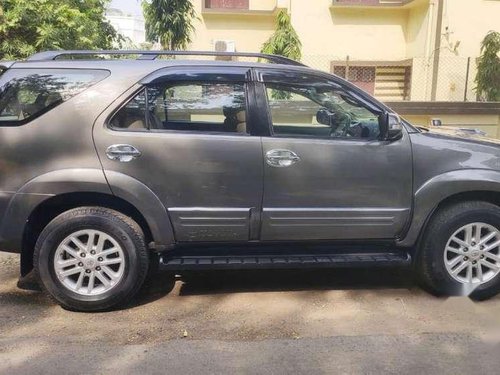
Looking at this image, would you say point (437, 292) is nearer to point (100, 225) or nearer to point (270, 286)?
point (270, 286)

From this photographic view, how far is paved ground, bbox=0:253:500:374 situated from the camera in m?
3.36

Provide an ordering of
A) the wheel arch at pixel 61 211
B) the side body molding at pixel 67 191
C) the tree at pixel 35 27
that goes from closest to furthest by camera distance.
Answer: the side body molding at pixel 67 191 → the wheel arch at pixel 61 211 → the tree at pixel 35 27

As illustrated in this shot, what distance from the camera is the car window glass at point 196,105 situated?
4.15m

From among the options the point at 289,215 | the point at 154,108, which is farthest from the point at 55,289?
the point at 289,215

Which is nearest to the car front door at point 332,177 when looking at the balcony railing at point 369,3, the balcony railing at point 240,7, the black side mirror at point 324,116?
the black side mirror at point 324,116

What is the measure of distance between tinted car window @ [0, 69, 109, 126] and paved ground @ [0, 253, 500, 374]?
4.90 ft

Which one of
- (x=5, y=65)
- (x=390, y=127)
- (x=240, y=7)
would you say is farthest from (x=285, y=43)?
(x=5, y=65)

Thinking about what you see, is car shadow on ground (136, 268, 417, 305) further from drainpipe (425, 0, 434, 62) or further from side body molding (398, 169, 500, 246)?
drainpipe (425, 0, 434, 62)

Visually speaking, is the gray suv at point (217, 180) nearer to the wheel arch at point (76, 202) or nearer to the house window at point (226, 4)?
the wheel arch at point (76, 202)

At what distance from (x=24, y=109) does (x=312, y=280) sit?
273 centimetres

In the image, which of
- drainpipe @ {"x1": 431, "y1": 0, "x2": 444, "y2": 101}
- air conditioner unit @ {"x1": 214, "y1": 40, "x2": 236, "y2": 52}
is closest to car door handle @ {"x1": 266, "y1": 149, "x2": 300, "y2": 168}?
drainpipe @ {"x1": 431, "y1": 0, "x2": 444, "y2": 101}

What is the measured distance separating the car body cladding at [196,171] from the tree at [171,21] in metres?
9.88

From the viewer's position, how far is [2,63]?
4160 millimetres

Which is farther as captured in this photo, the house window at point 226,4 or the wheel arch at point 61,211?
the house window at point 226,4
